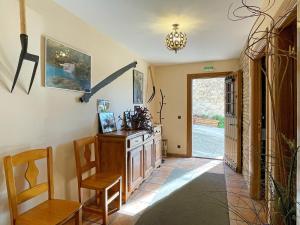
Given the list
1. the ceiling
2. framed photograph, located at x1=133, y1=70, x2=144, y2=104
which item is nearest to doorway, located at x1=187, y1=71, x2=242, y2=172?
the ceiling

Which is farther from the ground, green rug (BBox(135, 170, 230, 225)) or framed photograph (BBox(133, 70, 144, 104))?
framed photograph (BBox(133, 70, 144, 104))

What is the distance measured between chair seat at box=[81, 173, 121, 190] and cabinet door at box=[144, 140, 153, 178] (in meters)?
0.96

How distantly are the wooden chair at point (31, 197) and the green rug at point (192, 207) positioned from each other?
936 millimetres

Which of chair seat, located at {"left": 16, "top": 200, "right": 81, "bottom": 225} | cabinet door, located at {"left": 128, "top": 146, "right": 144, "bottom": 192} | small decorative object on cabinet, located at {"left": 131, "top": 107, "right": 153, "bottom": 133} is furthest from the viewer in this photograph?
small decorative object on cabinet, located at {"left": 131, "top": 107, "right": 153, "bottom": 133}

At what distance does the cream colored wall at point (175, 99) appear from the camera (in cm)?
520

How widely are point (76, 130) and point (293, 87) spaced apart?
2337 mm

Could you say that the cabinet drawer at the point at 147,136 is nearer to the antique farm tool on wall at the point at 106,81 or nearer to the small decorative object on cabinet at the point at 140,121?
the small decorative object on cabinet at the point at 140,121

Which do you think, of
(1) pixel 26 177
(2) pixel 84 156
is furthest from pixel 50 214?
(2) pixel 84 156

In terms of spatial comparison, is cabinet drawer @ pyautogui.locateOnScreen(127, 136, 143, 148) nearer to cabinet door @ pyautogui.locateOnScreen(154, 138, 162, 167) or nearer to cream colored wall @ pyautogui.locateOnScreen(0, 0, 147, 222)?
cream colored wall @ pyautogui.locateOnScreen(0, 0, 147, 222)

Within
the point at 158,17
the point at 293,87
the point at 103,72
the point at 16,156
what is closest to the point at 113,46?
the point at 103,72

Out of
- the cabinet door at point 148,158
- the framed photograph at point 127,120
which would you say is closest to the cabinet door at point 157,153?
the cabinet door at point 148,158

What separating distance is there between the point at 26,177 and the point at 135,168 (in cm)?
156

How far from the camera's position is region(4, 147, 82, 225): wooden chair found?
1560 mm

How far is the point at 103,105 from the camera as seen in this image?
10.2 ft
